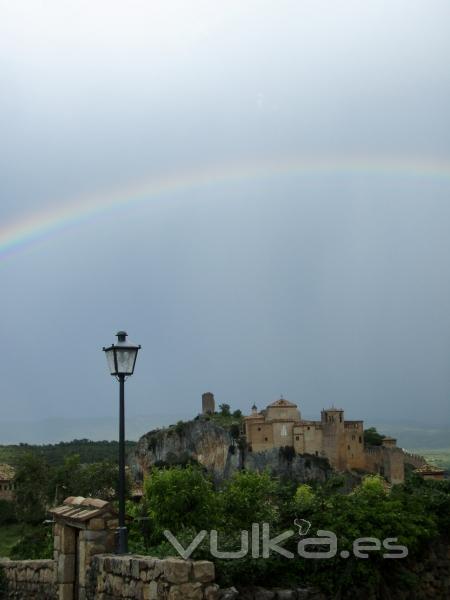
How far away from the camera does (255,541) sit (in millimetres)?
10312

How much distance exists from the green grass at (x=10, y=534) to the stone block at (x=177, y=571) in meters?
46.6

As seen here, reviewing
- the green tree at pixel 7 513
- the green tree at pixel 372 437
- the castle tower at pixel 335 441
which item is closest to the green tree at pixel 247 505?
the green tree at pixel 7 513

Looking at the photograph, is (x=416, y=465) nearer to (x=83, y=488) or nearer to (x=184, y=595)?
(x=83, y=488)

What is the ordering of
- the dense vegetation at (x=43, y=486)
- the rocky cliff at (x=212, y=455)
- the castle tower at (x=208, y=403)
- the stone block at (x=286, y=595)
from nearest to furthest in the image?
the stone block at (x=286, y=595) → the dense vegetation at (x=43, y=486) → the rocky cliff at (x=212, y=455) → the castle tower at (x=208, y=403)

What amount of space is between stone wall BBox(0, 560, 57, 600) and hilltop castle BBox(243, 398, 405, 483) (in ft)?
286

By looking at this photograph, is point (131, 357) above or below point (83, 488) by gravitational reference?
above

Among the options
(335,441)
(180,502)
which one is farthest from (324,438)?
(180,502)

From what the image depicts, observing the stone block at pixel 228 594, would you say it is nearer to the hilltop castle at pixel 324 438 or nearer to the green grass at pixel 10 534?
the green grass at pixel 10 534

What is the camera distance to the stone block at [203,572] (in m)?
8.31

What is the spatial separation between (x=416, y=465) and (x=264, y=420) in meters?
22.7

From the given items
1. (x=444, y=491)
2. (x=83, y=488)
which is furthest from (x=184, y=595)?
(x=83, y=488)

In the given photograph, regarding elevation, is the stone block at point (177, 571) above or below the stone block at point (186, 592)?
above

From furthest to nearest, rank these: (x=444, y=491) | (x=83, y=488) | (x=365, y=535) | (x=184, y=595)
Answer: (x=83, y=488) → (x=444, y=491) → (x=365, y=535) → (x=184, y=595)

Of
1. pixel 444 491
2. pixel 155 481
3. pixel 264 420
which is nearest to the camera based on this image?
pixel 444 491
